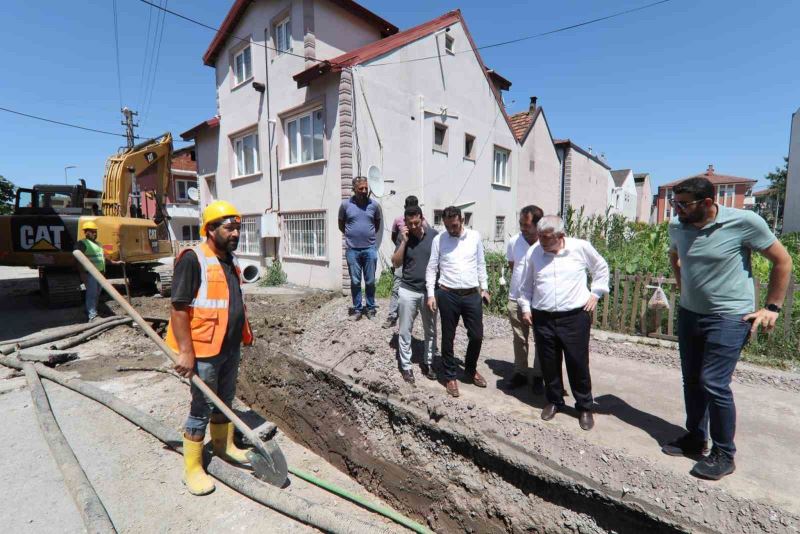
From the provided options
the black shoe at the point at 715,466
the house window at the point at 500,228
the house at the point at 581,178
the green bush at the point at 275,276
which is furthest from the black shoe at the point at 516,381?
the house at the point at 581,178

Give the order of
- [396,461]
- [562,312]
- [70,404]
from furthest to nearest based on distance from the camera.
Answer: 1. [70,404]
2. [396,461]
3. [562,312]

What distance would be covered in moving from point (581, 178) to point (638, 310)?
16668mm

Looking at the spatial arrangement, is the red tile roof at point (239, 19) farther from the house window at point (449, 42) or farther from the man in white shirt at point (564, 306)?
the man in white shirt at point (564, 306)

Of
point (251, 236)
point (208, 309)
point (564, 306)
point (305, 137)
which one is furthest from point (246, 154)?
point (564, 306)

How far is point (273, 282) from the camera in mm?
11508

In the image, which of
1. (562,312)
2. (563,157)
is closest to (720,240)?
(562,312)

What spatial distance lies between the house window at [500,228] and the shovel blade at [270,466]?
1199cm

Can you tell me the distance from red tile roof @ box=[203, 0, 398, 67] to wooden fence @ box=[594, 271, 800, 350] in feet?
32.1

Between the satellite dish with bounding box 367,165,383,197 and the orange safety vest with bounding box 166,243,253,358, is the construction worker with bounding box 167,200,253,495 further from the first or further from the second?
the satellite dish with bounding box 367,165,383,197

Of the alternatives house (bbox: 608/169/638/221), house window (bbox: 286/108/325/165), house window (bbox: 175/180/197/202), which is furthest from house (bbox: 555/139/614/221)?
house window (bbox: 175/180/197/202)

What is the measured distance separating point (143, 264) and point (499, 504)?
11329 mm

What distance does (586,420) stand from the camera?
328 cm

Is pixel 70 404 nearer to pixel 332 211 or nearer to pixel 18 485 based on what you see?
pixel 18 485

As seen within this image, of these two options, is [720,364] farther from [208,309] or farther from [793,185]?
[793,185]
